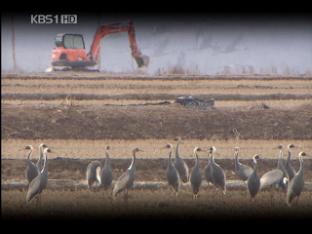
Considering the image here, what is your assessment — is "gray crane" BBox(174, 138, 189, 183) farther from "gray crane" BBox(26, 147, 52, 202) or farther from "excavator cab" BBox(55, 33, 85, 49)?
"excavator cab" BBox(55, 33, 85, 49)

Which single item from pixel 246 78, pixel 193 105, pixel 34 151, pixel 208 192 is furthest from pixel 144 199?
pixel 246 78

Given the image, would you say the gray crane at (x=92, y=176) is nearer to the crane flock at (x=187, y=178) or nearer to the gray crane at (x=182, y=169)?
the crane flock at (x=187, y=178)

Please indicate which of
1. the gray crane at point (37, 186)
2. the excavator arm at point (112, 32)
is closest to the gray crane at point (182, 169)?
the gray crane at point (37, 186)

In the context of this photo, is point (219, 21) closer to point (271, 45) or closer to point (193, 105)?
point (271, 45)

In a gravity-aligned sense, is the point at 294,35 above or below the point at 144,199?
above

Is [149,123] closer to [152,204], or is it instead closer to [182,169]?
[182,169]

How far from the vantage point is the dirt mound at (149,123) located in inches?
969

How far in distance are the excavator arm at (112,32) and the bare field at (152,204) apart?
18692 millimetres

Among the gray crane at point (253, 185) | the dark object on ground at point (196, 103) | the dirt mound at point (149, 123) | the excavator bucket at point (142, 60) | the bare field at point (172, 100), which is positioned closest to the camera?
the gray crane at point (253, 185)

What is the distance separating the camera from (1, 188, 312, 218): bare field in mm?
14414

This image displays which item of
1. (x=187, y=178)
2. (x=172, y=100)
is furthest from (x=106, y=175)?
(x=172, y=100)

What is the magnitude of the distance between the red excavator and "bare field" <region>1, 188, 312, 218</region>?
Result: 1901cm

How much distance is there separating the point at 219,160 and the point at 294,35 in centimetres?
416

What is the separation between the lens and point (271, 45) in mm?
21875
